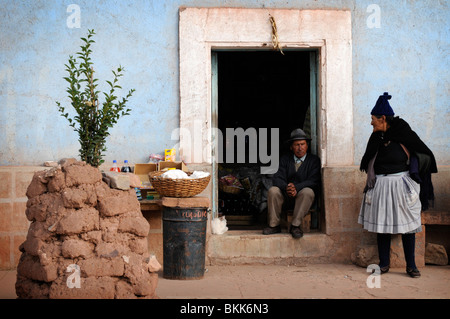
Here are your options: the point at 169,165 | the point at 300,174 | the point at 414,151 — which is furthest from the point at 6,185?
the point at 414,151

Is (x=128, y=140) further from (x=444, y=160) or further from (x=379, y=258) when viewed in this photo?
(x=444, y=160)

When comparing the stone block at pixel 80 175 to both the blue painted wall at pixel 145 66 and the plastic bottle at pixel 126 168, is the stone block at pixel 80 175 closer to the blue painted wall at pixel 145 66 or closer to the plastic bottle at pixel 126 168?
the plastic bottle at pixel 126 168

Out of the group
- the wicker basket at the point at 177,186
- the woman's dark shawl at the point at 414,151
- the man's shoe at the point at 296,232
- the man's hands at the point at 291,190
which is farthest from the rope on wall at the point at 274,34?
the man's shoe at the point at 296,232

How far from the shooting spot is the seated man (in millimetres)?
6995

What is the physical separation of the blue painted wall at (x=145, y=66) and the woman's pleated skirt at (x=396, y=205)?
0.90 metres

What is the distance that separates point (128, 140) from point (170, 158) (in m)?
0.60

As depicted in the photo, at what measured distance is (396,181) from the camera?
621cm

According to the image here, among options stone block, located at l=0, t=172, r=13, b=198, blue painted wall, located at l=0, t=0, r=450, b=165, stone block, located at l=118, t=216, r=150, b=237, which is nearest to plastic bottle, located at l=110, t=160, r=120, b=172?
blue painted wall, located at l=0, t=0, r=450, b=165

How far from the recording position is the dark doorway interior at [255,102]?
9.19m

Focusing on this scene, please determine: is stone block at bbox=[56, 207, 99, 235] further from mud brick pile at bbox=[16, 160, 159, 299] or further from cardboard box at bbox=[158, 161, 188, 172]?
cardboard box at bbox=[158, 161, 188, 172]

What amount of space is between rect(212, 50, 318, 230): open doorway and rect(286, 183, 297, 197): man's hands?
172 centimetres

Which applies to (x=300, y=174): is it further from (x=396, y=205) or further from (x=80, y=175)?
(x=80, y=175)
